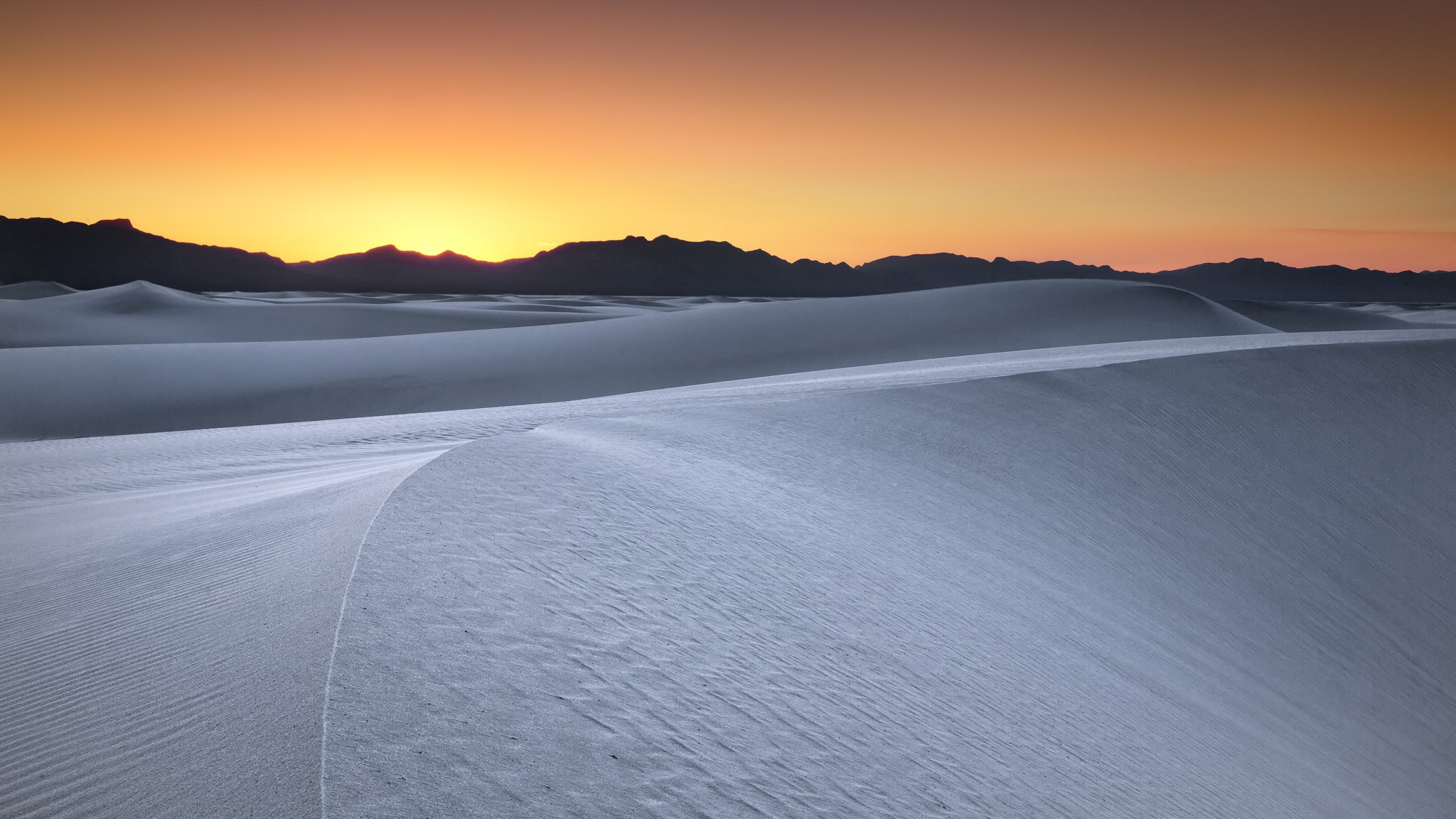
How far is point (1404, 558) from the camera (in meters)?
8.06

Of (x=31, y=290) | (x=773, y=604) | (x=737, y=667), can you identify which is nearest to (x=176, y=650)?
(x=737, y=667)

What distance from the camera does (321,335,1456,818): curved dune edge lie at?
2.19m

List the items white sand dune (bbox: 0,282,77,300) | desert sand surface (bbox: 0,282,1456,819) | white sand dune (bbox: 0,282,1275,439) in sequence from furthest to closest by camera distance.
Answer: white sand dune (bbox: 0,282,77,300) → white sand dune (bbox: 0,282,1275,439) → desert sand surface (bbox: 0,282,1456,819)

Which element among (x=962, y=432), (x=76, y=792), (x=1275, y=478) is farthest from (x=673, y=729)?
(x=1275, y=478)

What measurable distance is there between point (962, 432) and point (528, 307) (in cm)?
4677

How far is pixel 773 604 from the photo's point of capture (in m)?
3.46

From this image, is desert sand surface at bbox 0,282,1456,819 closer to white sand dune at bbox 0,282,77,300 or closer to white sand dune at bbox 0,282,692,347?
white sand dune at bbox 0,282,692,347

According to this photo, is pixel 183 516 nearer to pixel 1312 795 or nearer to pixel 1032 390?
pixel 1312 795

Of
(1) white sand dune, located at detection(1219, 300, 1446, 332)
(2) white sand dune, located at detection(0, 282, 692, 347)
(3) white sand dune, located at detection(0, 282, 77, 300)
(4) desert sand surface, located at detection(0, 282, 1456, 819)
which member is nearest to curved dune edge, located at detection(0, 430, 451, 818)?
(4) desert sand surface, located at detection(0, 282, 1456, 819)

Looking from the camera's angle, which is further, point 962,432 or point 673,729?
point 962,432

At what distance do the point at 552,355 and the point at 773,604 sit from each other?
2177 centimetres

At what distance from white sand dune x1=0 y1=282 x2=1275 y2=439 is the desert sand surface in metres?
10.6

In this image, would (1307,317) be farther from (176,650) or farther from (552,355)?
(176,650)

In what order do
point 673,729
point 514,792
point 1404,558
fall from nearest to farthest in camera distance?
point 514,792 < point 673,729 < point 1404,558
